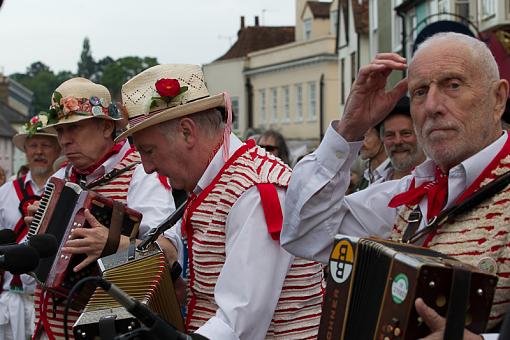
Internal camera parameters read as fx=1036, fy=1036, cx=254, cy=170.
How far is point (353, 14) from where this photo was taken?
45.0 meters

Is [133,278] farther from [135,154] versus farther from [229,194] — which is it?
[135,154]

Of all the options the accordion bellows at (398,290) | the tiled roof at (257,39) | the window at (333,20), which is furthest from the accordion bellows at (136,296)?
the tiled roof at (257,39)

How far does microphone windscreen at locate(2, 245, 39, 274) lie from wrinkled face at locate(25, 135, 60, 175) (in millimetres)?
4879

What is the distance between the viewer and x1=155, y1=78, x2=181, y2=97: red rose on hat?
15.3 ft

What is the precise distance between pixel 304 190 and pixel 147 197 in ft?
6.70

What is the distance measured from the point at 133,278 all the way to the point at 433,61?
5.36 feet

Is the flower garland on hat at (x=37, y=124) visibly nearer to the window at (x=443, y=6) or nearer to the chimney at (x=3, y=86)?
the window at (x=443, y=6)

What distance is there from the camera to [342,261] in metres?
3.29

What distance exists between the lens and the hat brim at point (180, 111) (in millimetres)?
4543

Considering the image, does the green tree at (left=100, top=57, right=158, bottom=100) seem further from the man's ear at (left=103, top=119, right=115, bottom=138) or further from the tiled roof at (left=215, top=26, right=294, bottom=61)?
the man's ear at (left=103, top=119, right=115, bottom=138)

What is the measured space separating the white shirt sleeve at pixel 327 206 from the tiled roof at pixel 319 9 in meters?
53.1

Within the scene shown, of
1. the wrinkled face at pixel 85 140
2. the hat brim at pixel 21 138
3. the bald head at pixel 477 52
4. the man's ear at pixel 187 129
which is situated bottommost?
the hat brim at pixel 21 138

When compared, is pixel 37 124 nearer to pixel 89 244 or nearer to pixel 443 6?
pixel 89 244

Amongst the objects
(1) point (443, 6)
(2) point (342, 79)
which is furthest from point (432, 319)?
(2) point (342, 79)
